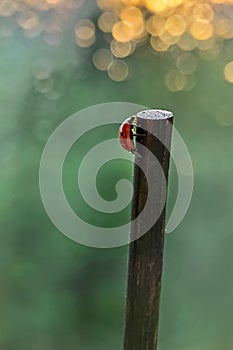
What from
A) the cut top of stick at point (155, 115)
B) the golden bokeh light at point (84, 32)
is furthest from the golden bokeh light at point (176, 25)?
the cut top of stick at point (155, 115)

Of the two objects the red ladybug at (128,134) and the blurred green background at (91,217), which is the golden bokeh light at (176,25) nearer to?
the blurred green background at (91,217)

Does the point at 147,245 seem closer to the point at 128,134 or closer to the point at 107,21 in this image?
the point at 128,134

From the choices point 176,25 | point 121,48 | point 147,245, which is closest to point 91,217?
point 121,48

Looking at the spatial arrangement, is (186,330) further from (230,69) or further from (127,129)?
(127,129)

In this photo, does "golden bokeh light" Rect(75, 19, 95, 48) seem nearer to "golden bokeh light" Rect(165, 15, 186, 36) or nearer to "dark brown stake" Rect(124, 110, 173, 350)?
"golden bokeh light" Rect(165, 15, 186, 36)

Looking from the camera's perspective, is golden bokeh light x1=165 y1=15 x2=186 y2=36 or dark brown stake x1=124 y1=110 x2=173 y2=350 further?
golden bokeh light x1=165 y1=15 x2=186 y2=36

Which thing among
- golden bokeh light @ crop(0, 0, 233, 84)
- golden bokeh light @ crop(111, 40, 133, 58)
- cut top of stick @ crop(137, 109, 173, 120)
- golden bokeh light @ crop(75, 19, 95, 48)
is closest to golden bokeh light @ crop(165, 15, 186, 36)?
golden bokeh light @ crop(0, 0, 233, 84)
